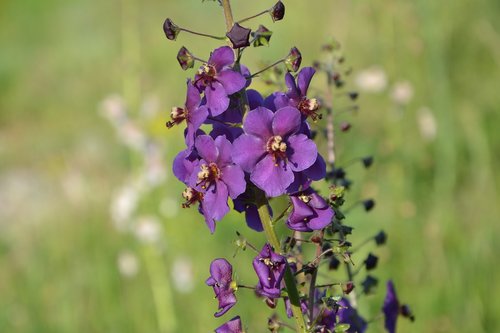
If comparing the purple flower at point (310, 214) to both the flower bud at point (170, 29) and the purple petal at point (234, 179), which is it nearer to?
the purple petal at point (234, 179)

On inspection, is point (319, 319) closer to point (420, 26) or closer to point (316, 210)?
point (316, 210)

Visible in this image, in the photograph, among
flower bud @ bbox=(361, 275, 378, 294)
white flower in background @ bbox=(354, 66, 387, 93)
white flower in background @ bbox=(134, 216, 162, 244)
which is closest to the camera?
flower bud @ bbox=(361, 275, 378, 294)

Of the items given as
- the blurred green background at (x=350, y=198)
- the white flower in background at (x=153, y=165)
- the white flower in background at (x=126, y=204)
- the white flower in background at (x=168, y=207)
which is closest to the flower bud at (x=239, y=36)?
the blurred green background at (x=350, y=198)

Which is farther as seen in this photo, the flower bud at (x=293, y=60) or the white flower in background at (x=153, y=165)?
the white flower in background at (x=153, y=165)

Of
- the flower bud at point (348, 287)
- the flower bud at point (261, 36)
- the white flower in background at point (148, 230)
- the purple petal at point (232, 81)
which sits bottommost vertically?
the flower bud at point (348, 287)

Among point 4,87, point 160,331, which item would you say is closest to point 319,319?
point 160,331

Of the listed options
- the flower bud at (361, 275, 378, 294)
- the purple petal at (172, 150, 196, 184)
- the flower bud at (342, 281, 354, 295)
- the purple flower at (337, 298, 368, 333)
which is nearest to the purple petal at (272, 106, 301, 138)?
the purple petal at (172, 150, 196, 184)

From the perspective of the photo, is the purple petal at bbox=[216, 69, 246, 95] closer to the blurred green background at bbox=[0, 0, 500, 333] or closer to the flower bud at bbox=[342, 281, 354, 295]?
the flower bud at bbox=[342, 281, 354, 295]

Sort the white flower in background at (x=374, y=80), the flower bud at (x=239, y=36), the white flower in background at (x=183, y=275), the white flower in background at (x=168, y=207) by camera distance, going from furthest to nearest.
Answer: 1. the white flower in background at (x=374, y=80)
2. the white flower in background at (x=168, y=207)
3. the white flower in background at (x=183, y=275)
4. the flower bud at (x=239, y=36)
